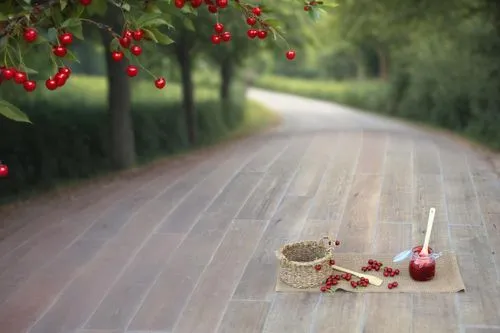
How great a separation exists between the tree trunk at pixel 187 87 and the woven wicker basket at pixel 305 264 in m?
8.73

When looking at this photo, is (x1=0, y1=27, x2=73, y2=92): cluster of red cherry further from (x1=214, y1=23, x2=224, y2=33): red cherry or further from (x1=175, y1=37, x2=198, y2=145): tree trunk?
(x1=175, y1=37, x2=198, y2=145): tree trunk

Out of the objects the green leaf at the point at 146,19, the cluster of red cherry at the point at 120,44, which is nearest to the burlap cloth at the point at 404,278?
the cluster of red cherry at the point at 120,44

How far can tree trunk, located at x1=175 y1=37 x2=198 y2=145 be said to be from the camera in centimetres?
1245

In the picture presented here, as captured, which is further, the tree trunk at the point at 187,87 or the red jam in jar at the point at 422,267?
the tree trunk at the point at 187,87

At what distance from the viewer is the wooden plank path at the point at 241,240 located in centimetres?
358

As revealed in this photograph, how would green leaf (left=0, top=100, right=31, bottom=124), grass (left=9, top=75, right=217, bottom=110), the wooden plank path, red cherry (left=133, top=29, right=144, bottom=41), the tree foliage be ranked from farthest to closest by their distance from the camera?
1. grass (left=9, top=75, right=217, bottom=110)
2. the wooden plank path
3. red cherry (left=133, top=29, right=144, bottom=41)
4. the tree foliage
5. green leaf (left=0, top=100, right=31, bottom=124)

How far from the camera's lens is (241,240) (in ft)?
15.8

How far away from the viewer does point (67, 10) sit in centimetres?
338

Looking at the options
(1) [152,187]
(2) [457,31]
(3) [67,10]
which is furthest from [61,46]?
(2) [457,31]

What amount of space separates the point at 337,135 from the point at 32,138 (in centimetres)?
490

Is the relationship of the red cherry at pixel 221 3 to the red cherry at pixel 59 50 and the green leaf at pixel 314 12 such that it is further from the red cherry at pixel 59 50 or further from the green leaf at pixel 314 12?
the red cherry at pixel 59 50

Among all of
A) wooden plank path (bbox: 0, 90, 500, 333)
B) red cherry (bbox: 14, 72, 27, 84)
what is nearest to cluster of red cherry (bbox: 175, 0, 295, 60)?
red cherry (bbox: 14, 72, 27, 84)

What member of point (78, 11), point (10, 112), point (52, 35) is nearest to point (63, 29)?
point (52, 35)

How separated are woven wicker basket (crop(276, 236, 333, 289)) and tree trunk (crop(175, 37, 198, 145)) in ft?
28.6
